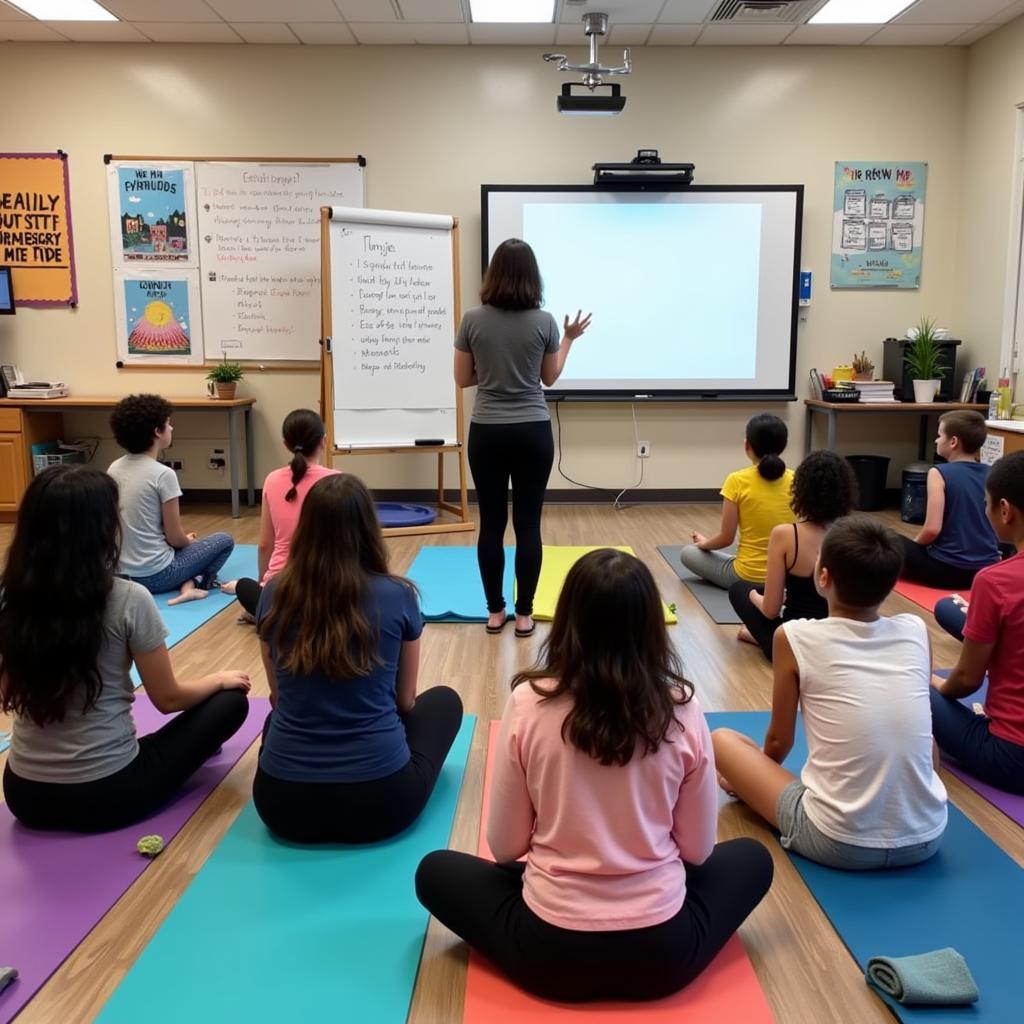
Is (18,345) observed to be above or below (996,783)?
above

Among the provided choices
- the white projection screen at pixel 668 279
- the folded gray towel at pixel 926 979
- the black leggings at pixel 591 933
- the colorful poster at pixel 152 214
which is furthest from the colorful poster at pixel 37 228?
the folded gray towel at pixel 926 979

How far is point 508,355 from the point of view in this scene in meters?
3.23

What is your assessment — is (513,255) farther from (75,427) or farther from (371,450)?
(75,427)

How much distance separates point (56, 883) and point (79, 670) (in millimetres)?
436

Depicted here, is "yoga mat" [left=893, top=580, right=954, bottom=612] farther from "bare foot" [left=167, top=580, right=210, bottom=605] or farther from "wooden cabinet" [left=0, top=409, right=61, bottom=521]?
"wooden cabinet" [left=0, top=409, right=61, bottom=521]

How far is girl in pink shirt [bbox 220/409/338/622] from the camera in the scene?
333 cm

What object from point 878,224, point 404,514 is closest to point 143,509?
point 404,514

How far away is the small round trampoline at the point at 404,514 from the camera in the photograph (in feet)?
17.7

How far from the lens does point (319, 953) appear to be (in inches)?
65.8

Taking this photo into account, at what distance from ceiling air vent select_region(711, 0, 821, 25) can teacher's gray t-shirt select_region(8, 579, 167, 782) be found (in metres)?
4.59

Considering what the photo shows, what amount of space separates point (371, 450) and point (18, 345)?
257cm

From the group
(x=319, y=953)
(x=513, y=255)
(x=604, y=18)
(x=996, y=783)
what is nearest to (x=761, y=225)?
(x=604, y=18)

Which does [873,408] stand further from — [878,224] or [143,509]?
[143,509]

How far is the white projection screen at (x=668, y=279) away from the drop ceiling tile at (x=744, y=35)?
844mm
